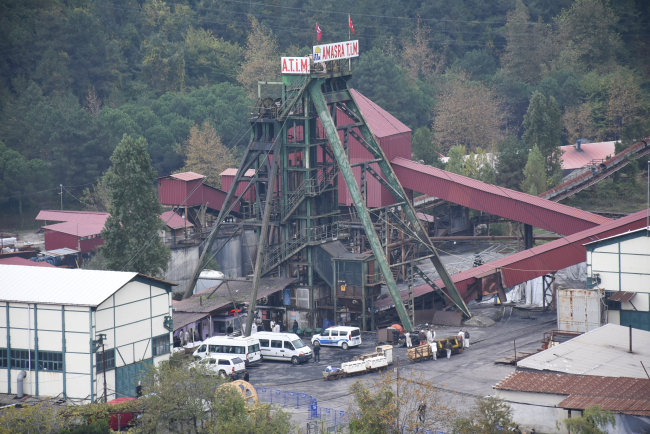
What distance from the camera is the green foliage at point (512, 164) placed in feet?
293

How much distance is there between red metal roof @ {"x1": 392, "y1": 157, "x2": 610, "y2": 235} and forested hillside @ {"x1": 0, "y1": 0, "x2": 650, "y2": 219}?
88.9 feet

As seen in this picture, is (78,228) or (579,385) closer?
(579,385)

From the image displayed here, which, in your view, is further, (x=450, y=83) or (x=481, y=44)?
(x=481, y=44)

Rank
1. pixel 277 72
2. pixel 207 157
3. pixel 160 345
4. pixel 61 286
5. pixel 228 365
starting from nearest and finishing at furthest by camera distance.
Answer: pixel 61 286 < pixel 160 345 < pixel 228 365 < pixel 207 157 < pixel 277 72

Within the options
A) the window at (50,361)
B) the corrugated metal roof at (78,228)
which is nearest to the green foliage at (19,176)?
the corrugated metal roof at (78,228)

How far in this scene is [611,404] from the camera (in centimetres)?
3506

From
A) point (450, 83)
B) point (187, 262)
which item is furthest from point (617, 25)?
point (187, 262)

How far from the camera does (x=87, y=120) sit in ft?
310

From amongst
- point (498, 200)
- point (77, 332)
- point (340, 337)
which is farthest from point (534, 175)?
point (77, 332)

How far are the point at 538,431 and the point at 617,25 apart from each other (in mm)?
99714

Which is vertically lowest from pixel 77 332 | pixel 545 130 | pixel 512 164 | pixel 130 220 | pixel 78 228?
pixel 77 332

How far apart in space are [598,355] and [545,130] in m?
50.7

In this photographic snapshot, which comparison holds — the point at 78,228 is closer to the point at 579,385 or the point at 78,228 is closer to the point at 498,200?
the point at 498,200

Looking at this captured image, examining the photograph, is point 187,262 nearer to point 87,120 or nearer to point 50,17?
point 87,120
